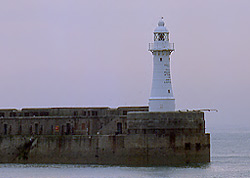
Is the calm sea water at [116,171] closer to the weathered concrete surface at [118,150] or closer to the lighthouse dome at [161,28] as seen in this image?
the weathered concrete surface at [118,150]

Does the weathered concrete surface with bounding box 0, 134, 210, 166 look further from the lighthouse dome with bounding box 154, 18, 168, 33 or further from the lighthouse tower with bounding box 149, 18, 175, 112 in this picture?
the lighthouse dome with bounding box 154, 18, 168, 33

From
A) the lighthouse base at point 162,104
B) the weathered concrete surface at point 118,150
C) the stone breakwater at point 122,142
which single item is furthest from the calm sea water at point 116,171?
the lighthouse base at point 162,104

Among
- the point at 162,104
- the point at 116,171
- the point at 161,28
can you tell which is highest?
the point at 161,28

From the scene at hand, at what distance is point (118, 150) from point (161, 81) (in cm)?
720

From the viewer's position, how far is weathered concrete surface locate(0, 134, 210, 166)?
225ft

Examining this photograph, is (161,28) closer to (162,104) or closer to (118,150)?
(162,104)

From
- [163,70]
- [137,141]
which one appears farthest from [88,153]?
[163,70]

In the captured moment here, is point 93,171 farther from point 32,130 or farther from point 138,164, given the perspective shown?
point 32,130

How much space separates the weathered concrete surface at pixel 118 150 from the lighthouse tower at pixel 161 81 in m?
3.97

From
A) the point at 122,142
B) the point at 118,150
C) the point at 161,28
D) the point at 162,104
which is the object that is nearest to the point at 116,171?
the point at 118,150

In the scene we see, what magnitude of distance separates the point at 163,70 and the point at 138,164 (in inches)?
340

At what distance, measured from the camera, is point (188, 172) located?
213ft

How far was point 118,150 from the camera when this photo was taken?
69.1 m

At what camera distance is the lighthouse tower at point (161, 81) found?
71750 mm
